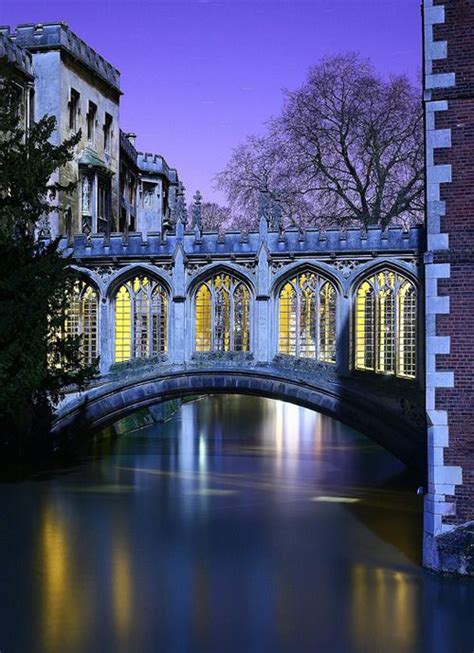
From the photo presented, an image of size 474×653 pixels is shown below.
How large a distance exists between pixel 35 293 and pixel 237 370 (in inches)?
229

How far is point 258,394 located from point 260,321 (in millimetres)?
1700

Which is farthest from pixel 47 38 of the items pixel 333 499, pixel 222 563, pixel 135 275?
pixel 222 563

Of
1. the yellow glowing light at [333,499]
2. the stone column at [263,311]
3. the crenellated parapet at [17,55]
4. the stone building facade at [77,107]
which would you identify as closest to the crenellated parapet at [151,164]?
the stone building facade at [77,107]

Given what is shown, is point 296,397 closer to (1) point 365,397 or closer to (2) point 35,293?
(1) point 365,397

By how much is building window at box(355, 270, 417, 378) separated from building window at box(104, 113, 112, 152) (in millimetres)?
13050

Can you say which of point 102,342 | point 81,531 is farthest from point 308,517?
point 102,342

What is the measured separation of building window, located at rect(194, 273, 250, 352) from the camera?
22.5 m

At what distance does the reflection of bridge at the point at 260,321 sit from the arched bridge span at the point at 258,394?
0.03 meters

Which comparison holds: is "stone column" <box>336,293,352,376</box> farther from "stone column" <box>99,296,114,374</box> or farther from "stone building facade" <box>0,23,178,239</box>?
"stone building facade" <box>0,23,178,239</box>

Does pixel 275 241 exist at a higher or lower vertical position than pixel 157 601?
higher

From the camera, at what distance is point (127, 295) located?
23422mm

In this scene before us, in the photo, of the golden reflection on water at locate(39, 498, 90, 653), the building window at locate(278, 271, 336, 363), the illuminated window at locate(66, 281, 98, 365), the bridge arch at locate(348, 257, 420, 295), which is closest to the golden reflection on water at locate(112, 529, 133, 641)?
the golden reflection on water at locate(39, 498, 90, 653)

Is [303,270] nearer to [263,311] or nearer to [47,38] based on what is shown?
[263,311]

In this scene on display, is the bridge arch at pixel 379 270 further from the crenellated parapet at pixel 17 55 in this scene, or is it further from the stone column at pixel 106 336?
the crenellated parapet at pixel 17 55
